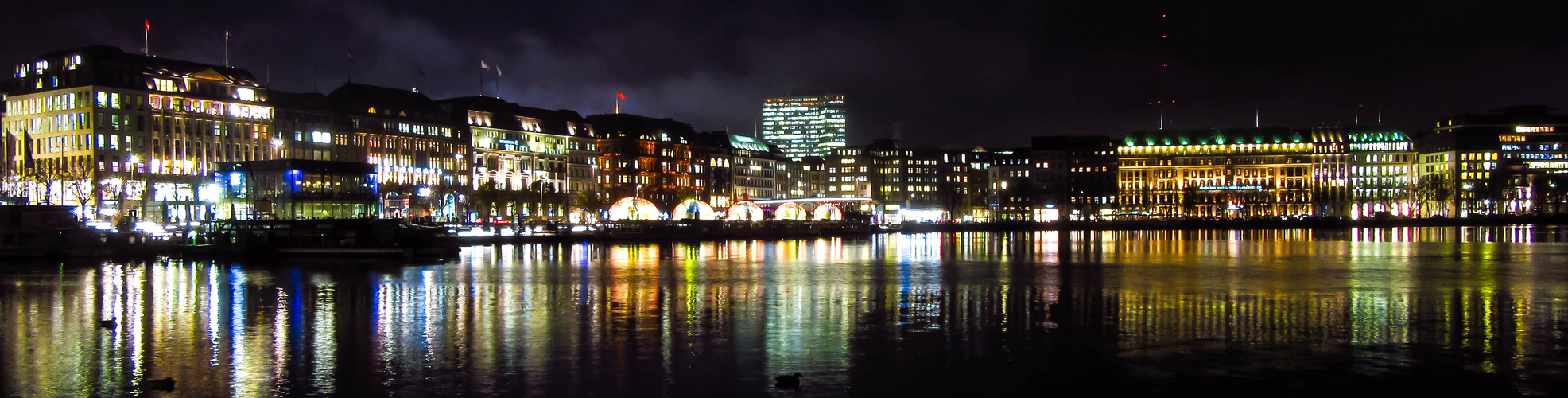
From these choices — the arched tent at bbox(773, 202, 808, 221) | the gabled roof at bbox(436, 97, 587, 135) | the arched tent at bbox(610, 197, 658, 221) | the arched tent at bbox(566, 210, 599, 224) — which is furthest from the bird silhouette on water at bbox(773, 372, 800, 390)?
the arched tent at bbox(773, 202, 808, 221)

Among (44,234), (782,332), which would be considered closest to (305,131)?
(44,234)

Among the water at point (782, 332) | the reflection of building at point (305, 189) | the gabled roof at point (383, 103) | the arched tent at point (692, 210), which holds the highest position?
the gabled roof at point (383, 103)

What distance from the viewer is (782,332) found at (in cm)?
2656

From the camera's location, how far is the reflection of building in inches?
3703

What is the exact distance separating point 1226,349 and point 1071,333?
3.82 m

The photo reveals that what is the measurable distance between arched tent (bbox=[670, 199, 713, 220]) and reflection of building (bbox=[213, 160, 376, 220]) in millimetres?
58713

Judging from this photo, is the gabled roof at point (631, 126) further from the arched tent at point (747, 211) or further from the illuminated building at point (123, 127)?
Answer: the illuminated building at point (123, 127)

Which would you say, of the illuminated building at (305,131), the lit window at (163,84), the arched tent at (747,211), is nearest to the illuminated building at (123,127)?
the lit window at (163,84)

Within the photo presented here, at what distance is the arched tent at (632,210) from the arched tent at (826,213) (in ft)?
90.8

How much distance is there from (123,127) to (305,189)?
36.3 meters

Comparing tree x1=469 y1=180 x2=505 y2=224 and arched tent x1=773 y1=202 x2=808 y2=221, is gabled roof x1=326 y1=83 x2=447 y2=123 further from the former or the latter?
arched tent x1=773 y1=202 x2=808 y2=221

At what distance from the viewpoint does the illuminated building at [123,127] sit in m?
114

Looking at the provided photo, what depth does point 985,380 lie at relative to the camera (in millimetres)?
20062

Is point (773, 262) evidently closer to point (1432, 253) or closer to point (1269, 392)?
point (1432, 253)
